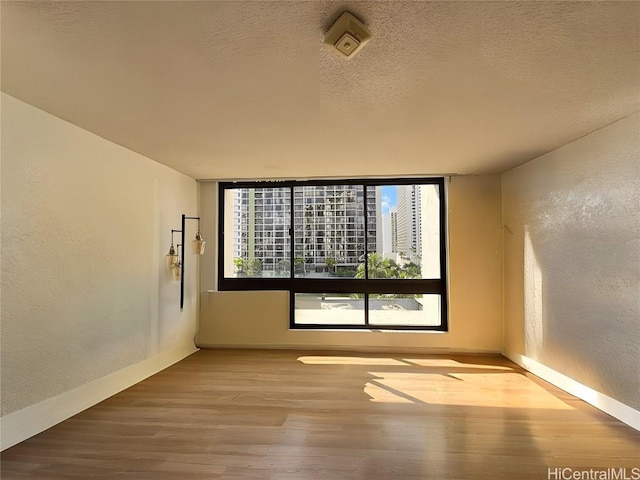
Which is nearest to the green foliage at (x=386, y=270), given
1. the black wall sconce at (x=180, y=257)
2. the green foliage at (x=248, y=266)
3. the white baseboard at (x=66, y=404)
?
the green foliage at (x=248, y=266)

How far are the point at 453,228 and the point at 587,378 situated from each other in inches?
84.6

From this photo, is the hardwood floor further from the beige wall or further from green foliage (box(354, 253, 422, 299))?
green foliage (box(354, 253, 422, 299))

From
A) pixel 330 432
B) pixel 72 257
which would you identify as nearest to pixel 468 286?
pixel 330 432

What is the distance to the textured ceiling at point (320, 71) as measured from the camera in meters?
1.39

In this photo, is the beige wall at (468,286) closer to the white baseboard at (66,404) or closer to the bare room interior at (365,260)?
the bare room interior at (365,260)

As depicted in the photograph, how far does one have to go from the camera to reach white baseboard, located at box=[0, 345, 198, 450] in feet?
7.09

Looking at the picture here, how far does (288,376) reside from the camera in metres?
3.52

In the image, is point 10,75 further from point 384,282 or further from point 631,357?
point 631,357

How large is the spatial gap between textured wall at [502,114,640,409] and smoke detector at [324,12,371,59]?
89.5 inches

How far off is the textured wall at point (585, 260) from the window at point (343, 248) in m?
1.12

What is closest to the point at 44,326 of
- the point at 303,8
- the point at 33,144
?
the point at 33,144

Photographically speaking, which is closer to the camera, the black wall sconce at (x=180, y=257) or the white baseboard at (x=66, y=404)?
the white baseboard at (x=66, y=404)

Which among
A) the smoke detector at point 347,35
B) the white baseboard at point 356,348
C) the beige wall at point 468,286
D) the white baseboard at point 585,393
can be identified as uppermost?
the smoke detector at point 347,35

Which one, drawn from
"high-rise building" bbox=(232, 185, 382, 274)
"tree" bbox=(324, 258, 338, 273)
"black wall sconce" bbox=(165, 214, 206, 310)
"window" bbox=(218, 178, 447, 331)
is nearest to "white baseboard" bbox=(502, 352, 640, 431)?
"window" bbox=(218, 178, 447, 331)
